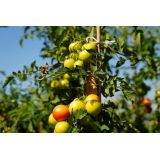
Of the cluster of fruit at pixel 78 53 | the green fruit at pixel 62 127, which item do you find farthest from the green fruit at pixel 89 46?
the green fruit at pixel 62 127

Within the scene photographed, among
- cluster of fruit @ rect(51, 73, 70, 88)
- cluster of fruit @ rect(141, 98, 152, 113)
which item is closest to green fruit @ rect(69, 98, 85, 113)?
cluster of fruit @ rect(51, 73, 70, 88)

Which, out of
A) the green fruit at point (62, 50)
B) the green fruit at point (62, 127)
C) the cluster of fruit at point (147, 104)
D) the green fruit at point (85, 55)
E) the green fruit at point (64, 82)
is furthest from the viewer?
the cluster of fruit at point (147, 104)

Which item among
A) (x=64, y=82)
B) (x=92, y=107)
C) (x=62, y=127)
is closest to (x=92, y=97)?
(x=92, y=107)

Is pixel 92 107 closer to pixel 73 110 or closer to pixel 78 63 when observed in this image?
pixel 73 110

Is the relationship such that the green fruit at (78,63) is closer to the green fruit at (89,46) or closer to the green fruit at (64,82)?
the green fruit at (89,46)

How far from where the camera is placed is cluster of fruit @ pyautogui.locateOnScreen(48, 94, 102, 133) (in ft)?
5.60

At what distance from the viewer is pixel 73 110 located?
1721mm

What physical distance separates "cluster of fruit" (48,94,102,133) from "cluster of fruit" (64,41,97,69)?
0.59ft

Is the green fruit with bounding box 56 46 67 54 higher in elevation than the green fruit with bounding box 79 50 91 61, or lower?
higher

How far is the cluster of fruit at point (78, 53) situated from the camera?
1832mm

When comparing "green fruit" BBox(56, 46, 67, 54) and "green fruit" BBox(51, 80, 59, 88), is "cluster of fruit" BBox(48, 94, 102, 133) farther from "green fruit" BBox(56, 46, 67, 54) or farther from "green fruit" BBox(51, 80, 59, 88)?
"green fruit" BBox(51, 80, 59, 88)

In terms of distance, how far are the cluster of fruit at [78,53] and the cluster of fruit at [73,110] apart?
18cm
